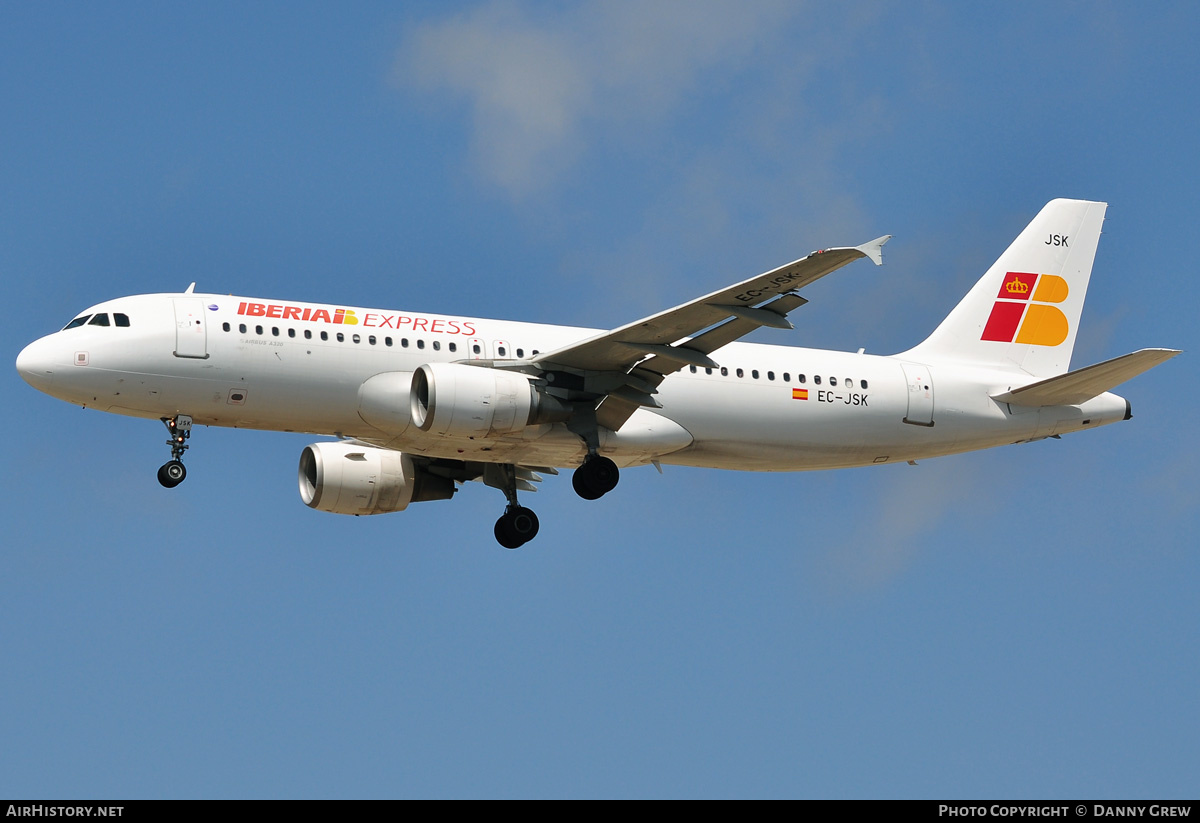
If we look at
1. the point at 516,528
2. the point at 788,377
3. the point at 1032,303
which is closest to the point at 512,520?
the point at 516,528

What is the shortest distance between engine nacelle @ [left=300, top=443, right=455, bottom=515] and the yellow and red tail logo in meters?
14.4

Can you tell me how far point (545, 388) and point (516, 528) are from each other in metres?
5.19

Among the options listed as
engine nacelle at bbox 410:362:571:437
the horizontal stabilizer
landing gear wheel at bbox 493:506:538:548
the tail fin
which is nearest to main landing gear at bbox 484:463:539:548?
landing gear wheel at bbox 493:506:538:548

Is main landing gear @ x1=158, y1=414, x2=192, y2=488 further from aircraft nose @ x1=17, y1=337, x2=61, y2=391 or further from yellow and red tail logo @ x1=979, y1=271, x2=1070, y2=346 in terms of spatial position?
yellow and red tail logo @ x1=979, y1=271, x2=1070, y2=346

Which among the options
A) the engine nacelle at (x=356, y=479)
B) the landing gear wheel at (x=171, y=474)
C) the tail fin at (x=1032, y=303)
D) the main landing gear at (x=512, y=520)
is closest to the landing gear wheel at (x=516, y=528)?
the main landing gear at (x=512, y=520)

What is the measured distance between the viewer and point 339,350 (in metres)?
32.4

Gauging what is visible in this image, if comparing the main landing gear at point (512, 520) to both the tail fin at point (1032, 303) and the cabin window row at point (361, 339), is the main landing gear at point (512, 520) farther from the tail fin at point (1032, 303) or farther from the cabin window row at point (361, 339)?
the tail fin at point (1032, 303)

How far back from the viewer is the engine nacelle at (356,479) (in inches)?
1455

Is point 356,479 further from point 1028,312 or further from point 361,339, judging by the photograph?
point 1028,312

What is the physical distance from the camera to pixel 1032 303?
40.3 meters

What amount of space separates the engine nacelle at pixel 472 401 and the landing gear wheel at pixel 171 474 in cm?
489
